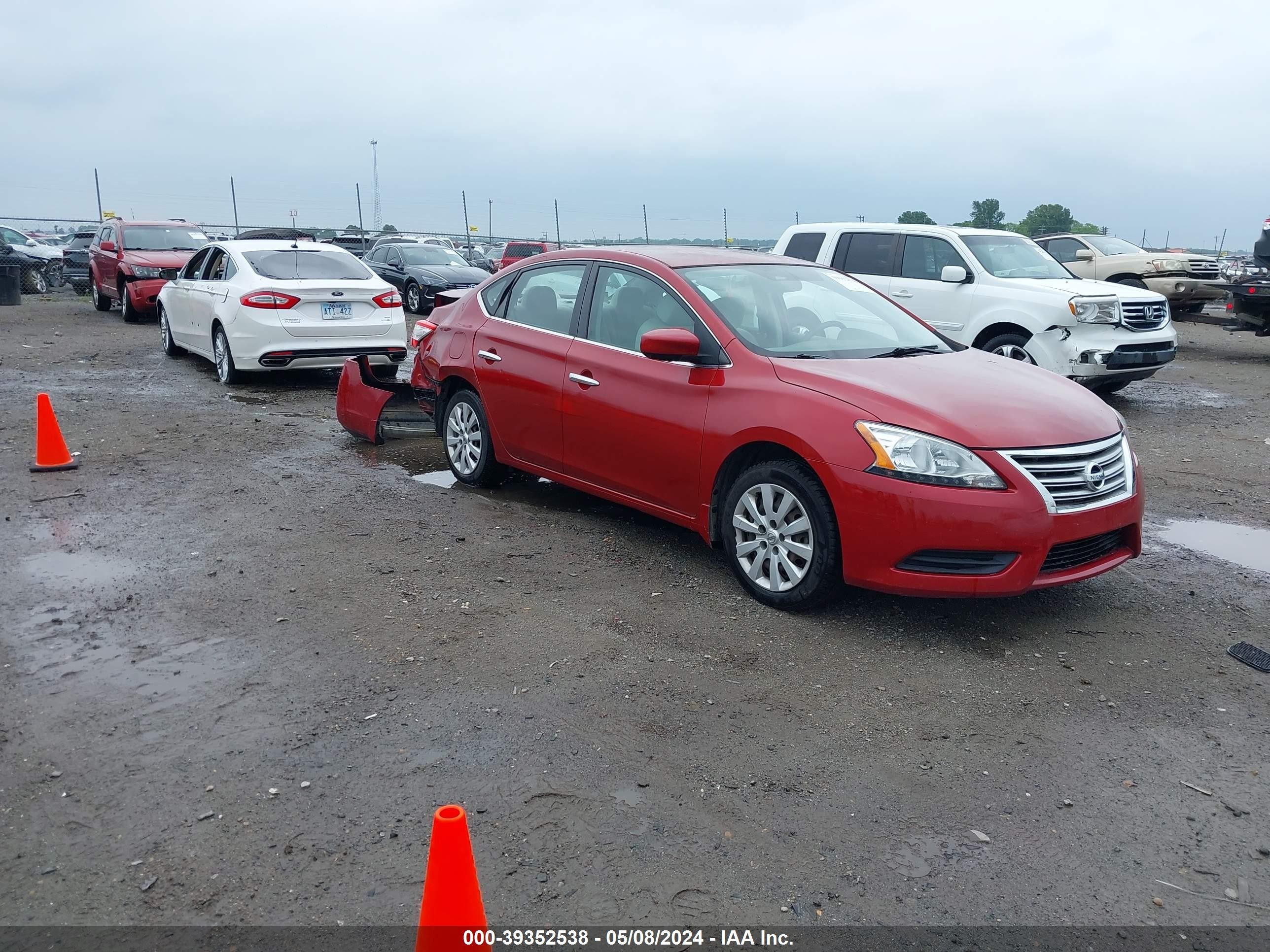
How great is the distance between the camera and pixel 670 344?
5.30 meters

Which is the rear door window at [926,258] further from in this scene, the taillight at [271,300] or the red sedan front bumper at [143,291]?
the red sedan front bumper at [143,291]

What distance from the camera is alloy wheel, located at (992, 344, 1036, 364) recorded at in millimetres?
10727

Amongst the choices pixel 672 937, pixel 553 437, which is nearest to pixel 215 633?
pixel 553 437

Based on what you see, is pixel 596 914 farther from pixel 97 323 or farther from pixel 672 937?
pixel 97 323

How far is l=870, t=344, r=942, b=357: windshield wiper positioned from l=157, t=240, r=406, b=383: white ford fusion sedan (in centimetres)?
602

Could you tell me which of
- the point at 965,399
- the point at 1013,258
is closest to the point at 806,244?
the point at 1013,258

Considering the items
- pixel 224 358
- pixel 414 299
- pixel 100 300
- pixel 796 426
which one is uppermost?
pixel 100 300

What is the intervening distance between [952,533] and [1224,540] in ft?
9.69

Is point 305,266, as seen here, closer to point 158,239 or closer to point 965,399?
point 965,399

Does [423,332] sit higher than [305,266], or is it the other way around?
[305,266]

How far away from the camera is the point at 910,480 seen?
4559mm

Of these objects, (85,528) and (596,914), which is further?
(85,528)

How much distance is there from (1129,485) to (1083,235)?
1556 centimetres

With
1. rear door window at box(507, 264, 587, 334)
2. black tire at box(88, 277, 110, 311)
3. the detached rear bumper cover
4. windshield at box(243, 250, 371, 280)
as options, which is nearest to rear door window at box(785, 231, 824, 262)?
windshield at box(243, 250, 371, 280)
